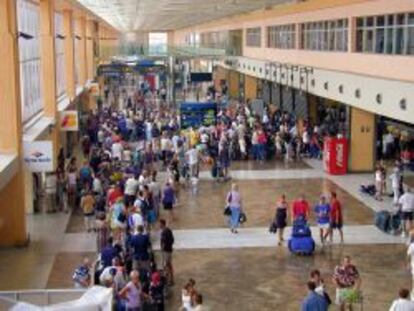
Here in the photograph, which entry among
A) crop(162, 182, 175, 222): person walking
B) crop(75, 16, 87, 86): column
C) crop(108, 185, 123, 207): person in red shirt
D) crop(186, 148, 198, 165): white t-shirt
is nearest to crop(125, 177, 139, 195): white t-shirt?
crop(108, 185, 123, 207): person in red shirt

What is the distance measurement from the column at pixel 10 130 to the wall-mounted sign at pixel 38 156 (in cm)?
37

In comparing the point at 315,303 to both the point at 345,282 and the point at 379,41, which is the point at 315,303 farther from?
the point at 379,41

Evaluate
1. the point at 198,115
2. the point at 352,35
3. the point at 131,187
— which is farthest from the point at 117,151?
the point at 198,115

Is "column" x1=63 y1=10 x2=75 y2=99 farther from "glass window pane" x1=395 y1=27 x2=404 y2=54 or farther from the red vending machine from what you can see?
"glass window pane" x1=395 y1=27 x2=404 y2=54

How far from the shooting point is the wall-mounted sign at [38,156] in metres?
18.6

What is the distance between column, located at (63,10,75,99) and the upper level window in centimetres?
1284

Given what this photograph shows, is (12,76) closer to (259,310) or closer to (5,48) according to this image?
(5,48)

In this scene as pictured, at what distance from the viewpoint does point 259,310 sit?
13.8 m

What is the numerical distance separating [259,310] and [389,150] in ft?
58.4

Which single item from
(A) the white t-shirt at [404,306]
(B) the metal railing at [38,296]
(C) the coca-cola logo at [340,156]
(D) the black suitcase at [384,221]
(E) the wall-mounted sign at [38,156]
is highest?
(E) the wall-mounted sign at [38,156]

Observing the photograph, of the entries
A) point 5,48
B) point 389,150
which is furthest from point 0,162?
point 389,150

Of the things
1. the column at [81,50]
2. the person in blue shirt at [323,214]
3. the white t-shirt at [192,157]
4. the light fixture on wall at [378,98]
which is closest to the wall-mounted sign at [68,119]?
the white t-shirt at [192,157]

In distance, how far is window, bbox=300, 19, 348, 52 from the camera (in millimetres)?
28631

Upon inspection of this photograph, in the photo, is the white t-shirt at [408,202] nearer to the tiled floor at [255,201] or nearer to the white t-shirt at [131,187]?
the tiled floor at [255,201]
